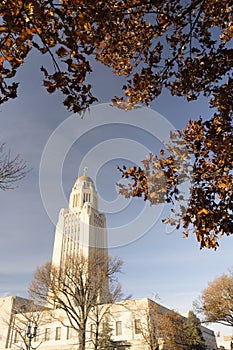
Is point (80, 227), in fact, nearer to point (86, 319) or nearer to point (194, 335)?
point (194, 335)

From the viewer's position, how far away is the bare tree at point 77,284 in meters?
23.8

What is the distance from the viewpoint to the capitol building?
26.3 meters

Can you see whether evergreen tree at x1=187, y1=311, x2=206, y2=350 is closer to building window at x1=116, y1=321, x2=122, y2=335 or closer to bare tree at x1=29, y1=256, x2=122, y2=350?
building window at x1=116, y1=321, x2=122, y2=335

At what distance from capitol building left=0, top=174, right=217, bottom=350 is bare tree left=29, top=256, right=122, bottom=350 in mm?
131

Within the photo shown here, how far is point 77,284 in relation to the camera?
25.5 metres

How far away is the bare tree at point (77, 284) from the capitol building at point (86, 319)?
0.43 feet

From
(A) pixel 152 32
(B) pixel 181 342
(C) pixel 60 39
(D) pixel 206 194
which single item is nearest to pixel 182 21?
(A) pixel 152 32

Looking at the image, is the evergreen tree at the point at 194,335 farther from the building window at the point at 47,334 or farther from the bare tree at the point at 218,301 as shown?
the building window at the point at 47,334

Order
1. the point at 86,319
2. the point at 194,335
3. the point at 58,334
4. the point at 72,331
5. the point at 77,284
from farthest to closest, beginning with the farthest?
the point at 58,334
the point at 72,331
the point at 194,335
the point at 77,284
the point at 86,319

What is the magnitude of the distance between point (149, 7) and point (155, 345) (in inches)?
1146

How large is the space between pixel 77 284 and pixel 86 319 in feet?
11.6

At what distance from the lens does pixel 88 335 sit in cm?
3541

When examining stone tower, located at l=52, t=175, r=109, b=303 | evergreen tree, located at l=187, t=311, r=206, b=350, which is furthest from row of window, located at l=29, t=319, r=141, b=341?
stone tower, located at l=52, t=175, r=109, b=303

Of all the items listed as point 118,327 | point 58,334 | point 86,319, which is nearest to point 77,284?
point 86,319
